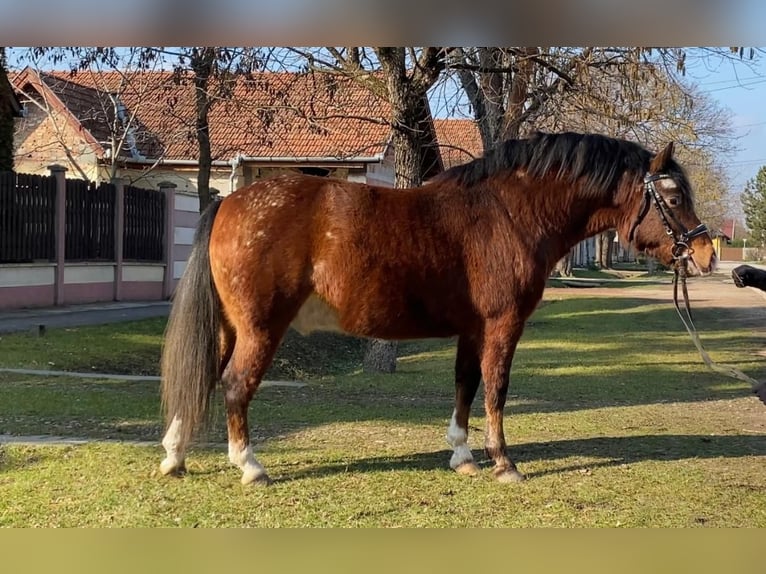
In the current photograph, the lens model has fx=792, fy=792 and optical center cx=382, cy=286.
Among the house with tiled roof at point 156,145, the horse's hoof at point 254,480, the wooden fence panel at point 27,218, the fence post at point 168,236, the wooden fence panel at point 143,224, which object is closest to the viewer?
the horse's hoof at point 254,480

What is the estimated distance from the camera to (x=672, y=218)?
5.18m

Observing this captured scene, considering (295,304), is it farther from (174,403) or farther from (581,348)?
(581,348)

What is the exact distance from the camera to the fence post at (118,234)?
17547mm

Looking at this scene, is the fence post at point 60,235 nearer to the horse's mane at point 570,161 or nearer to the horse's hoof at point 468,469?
the horse's mane at point 570,161

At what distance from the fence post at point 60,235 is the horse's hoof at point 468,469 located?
494 inches

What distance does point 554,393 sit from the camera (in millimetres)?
9172

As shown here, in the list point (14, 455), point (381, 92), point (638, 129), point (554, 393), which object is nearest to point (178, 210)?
point (381, 92)

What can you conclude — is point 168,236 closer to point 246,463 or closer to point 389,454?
point 389,454

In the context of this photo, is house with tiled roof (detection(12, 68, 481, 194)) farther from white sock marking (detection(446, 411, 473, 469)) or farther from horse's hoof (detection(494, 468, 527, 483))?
horse's hoof (detection(494, 468, 527, 483))

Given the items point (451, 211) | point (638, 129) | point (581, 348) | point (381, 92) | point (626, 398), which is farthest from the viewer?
point (581, 348)

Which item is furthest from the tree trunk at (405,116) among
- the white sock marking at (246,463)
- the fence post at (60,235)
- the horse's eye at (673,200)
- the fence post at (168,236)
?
the fence post at (168,236)

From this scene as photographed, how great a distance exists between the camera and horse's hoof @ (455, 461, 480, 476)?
5.18 metres

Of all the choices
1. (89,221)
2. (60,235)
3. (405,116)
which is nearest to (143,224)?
(89,221)

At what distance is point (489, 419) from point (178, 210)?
15682 millimetres
